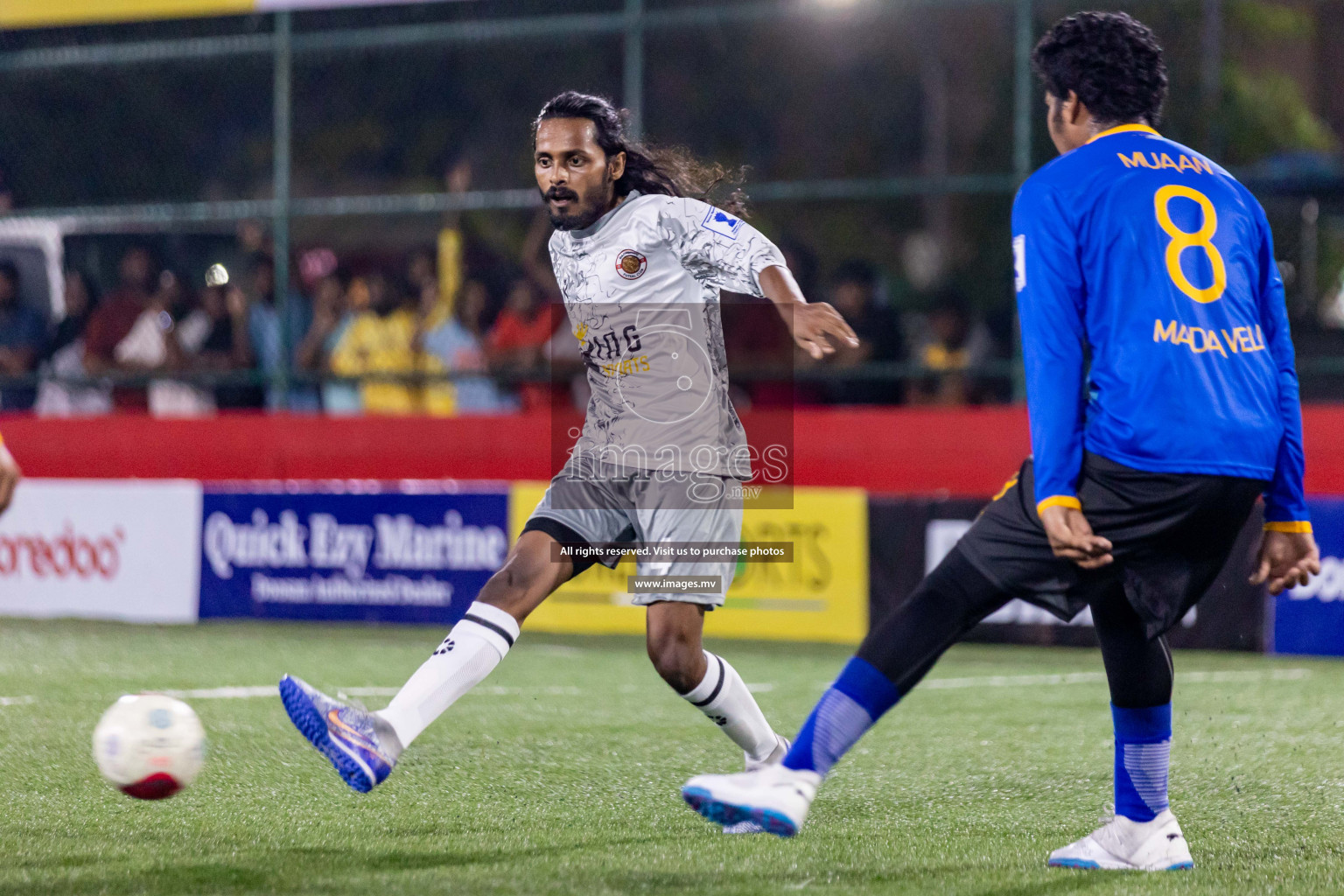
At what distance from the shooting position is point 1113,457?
13.9 ft

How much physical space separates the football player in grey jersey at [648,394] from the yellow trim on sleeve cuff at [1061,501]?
3.68ft

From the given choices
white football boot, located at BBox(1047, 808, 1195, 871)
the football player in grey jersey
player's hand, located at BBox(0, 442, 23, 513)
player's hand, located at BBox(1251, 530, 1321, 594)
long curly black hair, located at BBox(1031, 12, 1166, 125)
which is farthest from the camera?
the football player in grey jersey

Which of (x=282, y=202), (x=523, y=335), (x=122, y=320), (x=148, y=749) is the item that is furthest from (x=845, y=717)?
(x=122, y=320)

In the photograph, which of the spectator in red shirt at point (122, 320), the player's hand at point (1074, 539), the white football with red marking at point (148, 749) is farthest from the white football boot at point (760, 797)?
the spectator in red shirt at point (122, 320)

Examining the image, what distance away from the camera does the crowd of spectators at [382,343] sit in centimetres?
1312

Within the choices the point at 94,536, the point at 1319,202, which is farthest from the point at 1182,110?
the point at 94,536

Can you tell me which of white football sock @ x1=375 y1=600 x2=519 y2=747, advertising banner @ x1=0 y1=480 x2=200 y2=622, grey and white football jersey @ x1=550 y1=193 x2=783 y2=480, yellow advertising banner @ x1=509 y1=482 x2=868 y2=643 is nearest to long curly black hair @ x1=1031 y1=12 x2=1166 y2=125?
grey and white football jersey @ x1=550 y1=193 x2=783 y2=480

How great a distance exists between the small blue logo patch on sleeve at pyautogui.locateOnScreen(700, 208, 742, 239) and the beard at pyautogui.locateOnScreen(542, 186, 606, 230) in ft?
1.07

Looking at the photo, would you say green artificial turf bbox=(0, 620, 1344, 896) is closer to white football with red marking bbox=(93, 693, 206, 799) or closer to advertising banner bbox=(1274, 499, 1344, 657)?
white football with red marking bbox=(93, 693, 206, 799)

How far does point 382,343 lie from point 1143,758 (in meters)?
10.1

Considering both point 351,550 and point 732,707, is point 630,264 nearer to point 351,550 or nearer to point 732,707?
point 732,707

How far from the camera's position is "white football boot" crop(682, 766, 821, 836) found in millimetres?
4219

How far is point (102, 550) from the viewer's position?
1263cm

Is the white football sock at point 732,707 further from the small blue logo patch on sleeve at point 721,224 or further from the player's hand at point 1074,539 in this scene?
the player's hand at point 1074,539
